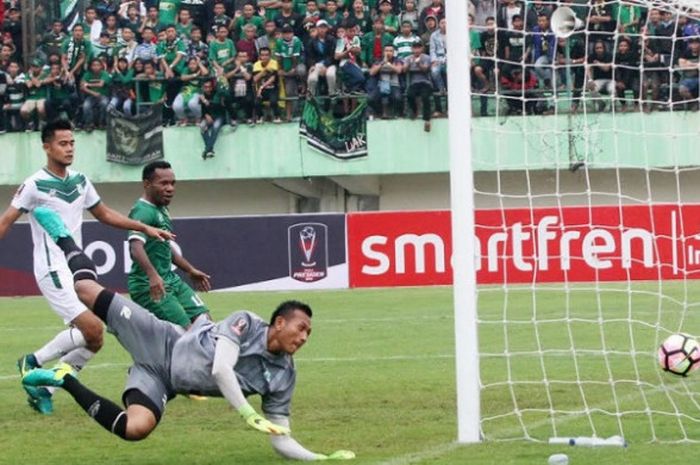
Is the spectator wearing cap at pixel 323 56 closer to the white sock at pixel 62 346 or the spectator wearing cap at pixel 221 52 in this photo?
the spectator wearing cap at pixel 221 52

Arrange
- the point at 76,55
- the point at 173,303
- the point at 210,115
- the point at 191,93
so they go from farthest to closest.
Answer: the point at 210,115 < the point at 76,55 < the point at 191,93 < the point at 173,303

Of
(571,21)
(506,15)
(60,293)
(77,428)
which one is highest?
(506,15)

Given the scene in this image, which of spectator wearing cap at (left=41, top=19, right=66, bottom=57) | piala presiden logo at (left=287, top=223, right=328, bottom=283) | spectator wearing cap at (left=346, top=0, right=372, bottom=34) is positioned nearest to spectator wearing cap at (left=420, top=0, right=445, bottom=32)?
spectator wearing cap at (left=346, top=0, right=372, bottom=34)

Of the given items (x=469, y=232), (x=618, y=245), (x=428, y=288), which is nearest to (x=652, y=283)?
(x=618, y=245)

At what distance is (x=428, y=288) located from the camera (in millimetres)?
22938

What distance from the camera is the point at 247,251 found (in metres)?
24.0

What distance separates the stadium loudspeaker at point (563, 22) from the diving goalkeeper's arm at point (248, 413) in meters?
3.07

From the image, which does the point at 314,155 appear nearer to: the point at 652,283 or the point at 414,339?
the point at 652,283

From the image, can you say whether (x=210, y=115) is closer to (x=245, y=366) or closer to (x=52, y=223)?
(x=52, y=223)

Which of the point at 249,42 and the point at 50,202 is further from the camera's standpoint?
the point at 249,42

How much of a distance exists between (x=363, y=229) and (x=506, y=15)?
736cm

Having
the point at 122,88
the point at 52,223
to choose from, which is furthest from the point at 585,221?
the point at 52,223

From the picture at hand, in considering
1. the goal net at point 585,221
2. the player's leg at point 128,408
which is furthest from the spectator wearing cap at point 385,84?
the player's leg at point 128,408

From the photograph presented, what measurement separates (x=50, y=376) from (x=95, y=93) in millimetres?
21147
